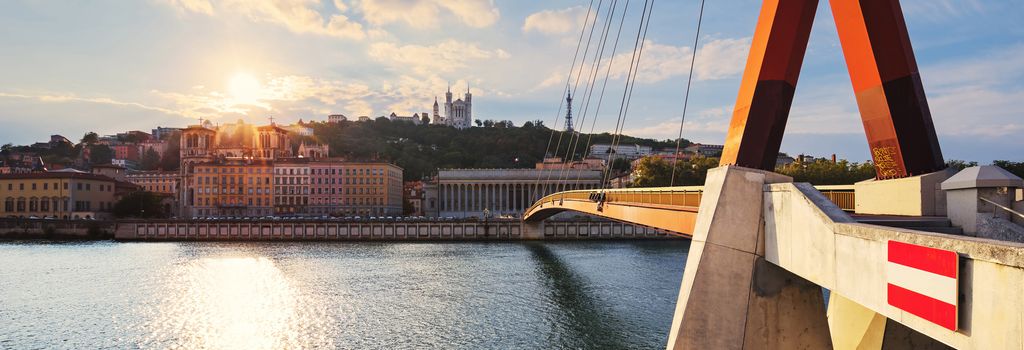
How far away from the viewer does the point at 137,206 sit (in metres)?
91.8

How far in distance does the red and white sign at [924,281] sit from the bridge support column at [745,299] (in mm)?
3672

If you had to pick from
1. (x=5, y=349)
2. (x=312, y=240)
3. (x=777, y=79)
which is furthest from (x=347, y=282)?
(x=312, y=240)

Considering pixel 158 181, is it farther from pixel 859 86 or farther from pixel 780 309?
pixel 780 309

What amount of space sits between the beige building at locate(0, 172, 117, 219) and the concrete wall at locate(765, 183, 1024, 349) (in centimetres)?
9808

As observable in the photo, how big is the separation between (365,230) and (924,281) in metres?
75.6

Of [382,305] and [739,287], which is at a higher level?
[739,287]

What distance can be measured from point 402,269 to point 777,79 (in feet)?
115

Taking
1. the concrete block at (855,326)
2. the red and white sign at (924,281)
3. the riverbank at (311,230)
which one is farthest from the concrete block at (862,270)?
the riverbank at (311,230)

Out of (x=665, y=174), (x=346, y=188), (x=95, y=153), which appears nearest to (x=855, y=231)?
(x=665, y=174)

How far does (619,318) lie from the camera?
26.0 meters

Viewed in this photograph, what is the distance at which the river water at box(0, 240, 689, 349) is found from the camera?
23.1m

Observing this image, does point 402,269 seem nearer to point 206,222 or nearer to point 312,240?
point 312,240

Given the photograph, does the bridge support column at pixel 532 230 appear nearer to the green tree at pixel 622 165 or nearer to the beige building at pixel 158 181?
the green tree at pixel 622 165

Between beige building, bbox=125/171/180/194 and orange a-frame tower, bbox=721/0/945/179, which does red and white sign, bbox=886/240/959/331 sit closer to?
orange a-frame tower, bbox=721/0/945/179
